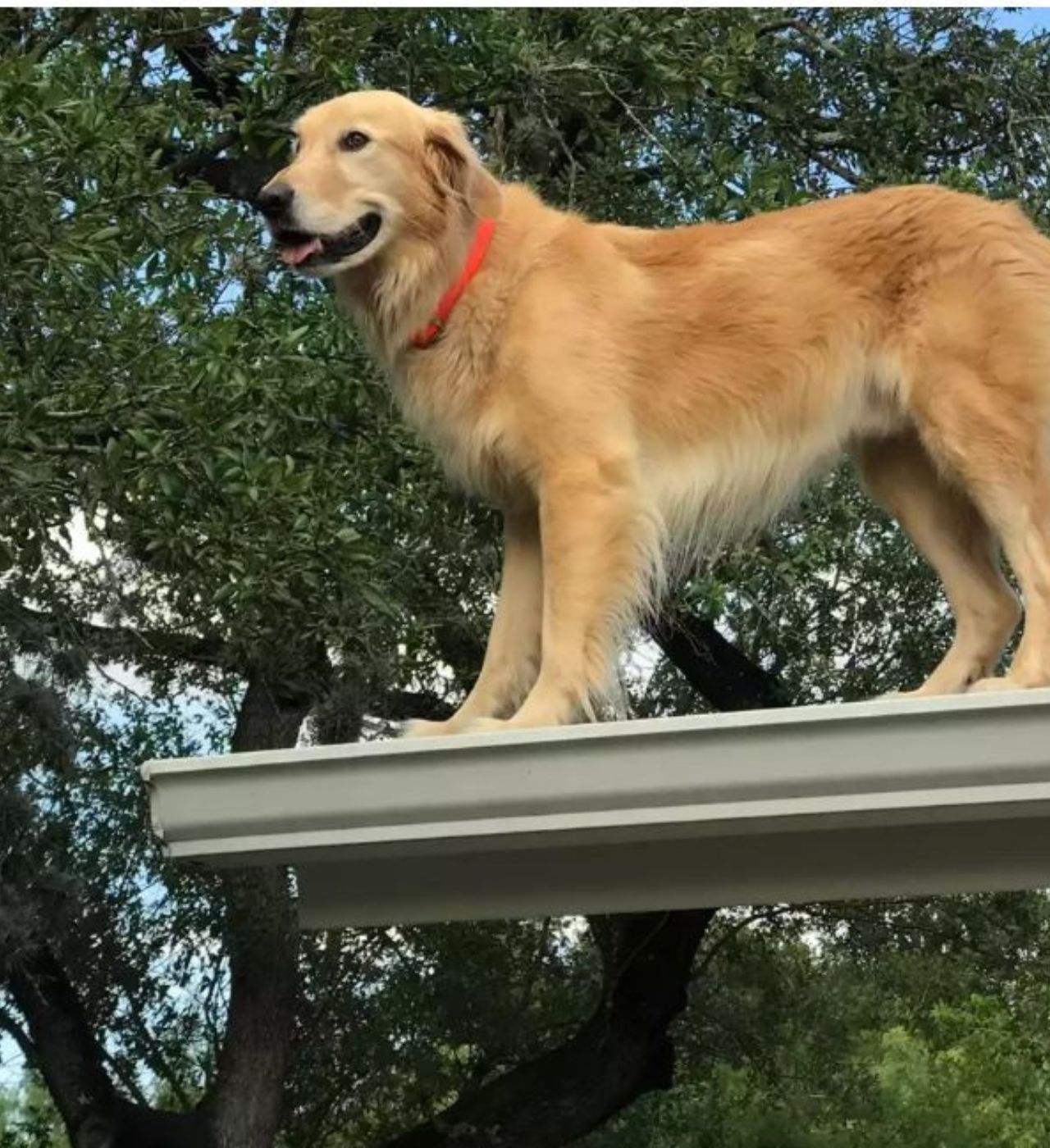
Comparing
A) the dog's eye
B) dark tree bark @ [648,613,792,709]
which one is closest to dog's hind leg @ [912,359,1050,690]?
the dog's eye

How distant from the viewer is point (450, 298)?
3.52 m

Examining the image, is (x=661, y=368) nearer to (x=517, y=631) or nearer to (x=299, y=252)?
(x=517, y=631)

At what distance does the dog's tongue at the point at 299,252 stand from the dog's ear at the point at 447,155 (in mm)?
297

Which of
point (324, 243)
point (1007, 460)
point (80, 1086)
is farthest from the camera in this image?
point (80, 1086)

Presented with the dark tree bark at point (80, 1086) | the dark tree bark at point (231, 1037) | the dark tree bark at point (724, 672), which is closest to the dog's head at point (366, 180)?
the dark tree bark at point (724, 672)

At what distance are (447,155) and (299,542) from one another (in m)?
3.60

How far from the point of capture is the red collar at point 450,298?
3512mm

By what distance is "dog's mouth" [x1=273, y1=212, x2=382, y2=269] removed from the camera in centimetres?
338

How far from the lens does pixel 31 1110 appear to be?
14.5m

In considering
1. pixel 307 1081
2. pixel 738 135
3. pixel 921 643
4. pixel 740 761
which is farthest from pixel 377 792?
pixel 307 1081

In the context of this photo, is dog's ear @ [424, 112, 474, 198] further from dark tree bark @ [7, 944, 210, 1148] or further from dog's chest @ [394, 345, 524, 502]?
dark tree bark @ [7, 944, 210, 1148]

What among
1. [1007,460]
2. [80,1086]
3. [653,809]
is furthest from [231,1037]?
[653,809]

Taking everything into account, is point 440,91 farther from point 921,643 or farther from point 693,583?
point 921,643

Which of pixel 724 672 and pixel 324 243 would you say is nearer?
pixel 324 243
